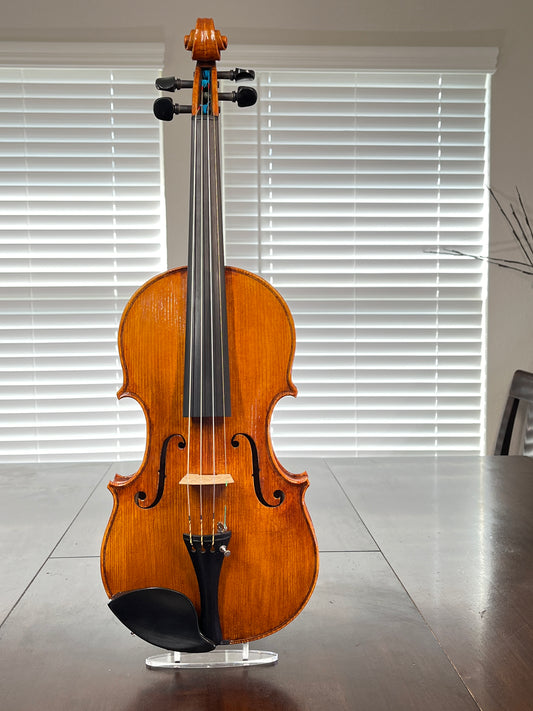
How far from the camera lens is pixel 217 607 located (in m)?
0.99

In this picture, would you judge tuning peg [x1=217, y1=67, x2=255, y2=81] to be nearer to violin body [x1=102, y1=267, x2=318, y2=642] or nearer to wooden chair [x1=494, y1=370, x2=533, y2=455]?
violin body [x1=102, y1=267, x2=318, y2=642]

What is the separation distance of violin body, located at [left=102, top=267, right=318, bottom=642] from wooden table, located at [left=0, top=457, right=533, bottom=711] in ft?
0.33

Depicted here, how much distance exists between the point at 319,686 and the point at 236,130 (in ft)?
7.84

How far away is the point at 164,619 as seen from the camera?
94cm

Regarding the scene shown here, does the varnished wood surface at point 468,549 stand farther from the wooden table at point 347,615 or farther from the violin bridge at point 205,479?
the violin bridge at point 205,479

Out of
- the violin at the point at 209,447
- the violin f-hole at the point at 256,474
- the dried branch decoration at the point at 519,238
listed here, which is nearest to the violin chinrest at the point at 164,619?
the violin at the point at 209,447

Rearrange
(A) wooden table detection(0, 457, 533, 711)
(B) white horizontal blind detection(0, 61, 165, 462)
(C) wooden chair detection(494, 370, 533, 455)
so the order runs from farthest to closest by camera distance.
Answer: (B) white horizontal blind detection(0, 61, 165, 462), (C) wooden chair detection(494, 370, 533, 455), (A) wooden table detection(0, 457, 533, 711)

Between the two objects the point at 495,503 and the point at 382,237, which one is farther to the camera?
the point at 382,237

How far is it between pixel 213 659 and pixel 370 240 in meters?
2.24

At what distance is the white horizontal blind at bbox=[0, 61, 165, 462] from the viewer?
2.89 m

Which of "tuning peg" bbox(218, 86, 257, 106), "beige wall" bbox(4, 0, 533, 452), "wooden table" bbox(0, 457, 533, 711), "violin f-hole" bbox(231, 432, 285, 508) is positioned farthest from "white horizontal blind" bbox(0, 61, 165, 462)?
"violin f-hole" bbox(231, 432, 285, 508)

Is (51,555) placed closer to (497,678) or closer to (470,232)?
(497,678)

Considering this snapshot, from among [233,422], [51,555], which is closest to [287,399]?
[51,555]

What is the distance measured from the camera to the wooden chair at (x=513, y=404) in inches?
108
